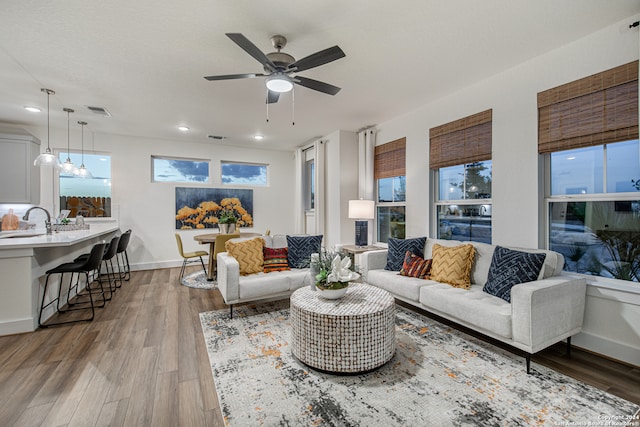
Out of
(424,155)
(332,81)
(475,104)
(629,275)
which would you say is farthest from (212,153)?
(629,275)

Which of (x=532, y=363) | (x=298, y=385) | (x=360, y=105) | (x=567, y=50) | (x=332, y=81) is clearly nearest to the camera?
(x=298, y=385)

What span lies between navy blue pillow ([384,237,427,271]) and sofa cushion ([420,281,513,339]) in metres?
0.67

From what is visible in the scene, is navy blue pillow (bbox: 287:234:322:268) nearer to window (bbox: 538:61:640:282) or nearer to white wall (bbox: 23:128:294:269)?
window (bbox: 538:61:640:282)

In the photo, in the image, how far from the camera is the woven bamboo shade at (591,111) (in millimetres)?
2289

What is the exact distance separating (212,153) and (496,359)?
6166 millimetres

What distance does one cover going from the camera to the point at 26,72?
122 inches

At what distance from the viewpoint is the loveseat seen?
3.16m

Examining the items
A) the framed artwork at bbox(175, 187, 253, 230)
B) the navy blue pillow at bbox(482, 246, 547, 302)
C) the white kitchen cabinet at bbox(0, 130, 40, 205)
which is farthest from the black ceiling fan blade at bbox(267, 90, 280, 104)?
the white kitchen cabinet at bbox(0, 130, 40, 205)

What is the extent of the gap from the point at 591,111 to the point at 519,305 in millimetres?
1858

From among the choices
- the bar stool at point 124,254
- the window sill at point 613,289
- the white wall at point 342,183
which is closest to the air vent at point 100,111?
the bar stool at point 124,254

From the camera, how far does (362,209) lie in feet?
15.1

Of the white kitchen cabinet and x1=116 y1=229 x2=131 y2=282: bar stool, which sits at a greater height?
the white kitchen cabinet

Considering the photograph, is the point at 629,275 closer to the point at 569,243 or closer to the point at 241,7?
the point at 569,243

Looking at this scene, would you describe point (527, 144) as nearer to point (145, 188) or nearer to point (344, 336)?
point (344, 336)
